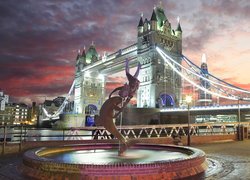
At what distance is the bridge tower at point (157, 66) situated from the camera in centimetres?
7081

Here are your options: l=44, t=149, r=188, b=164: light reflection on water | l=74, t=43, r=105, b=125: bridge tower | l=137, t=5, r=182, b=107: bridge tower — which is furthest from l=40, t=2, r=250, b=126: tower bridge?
l=44, t=149, r=188, b=164: light reflection on water

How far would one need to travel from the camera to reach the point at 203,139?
19125 millimetres

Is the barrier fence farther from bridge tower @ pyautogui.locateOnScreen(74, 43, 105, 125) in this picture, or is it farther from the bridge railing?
bridge tower @ pyautogui.locateOnScreen(74, 43, 105, 125)

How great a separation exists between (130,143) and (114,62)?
76703mm

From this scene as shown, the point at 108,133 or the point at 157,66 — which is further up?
the point at 157,66

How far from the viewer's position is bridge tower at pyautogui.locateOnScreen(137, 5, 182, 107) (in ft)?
232

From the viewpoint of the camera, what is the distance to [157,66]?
7188cm

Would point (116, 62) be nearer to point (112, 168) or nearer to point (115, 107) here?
point (115, 107)

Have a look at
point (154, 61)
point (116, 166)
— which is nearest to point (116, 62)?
point (154, 61)

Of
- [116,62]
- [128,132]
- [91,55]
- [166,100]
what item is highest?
[91,55]

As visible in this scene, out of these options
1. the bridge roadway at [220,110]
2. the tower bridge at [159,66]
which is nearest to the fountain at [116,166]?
the bridge roadway at [220,110]

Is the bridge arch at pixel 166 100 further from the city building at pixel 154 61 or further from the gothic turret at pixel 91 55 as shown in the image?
the gothic turret at pixel 91 55

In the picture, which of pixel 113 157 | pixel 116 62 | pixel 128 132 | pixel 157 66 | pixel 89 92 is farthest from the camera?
pixel 89 92

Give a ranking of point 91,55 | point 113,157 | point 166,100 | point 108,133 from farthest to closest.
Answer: point 91,55, point 166,100, point 108,133, point 113,157
